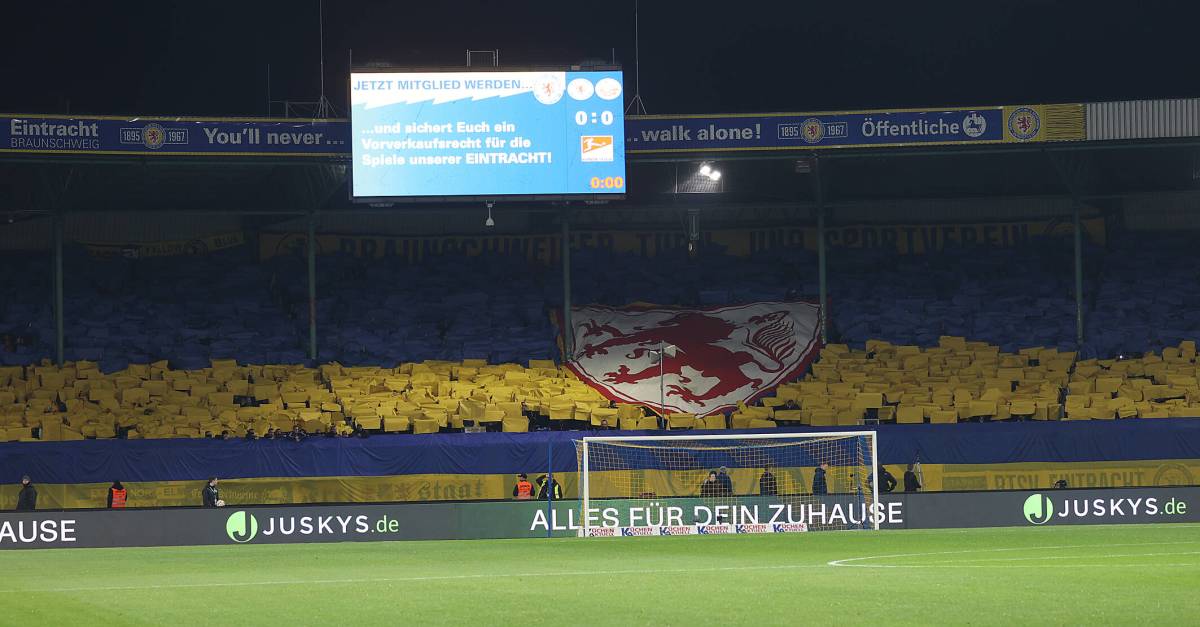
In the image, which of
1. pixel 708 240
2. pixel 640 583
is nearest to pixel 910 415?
pixel 708 240

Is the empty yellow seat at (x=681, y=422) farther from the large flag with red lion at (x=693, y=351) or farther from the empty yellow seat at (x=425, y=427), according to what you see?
the empty yellow seat at (x=425, y=427)

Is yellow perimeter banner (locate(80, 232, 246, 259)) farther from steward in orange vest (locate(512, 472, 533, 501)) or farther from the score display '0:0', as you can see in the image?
steward in orange vest (locate(512, 472, 533, 501))

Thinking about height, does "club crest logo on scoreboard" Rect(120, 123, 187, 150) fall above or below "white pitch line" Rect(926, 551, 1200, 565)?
above

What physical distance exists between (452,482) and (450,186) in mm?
6797

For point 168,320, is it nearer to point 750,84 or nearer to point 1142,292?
point 750,84

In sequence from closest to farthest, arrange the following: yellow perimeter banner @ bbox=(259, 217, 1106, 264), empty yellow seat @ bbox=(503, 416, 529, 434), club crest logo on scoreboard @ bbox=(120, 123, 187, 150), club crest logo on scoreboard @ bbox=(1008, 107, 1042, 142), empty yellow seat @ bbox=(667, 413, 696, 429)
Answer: empty yellow seat @ bbox=(503, 416, 529, 434) → club crest logo on scoreboard @ bbox=(120, 123, 187, 150) → empty yellow seat @ bbox=(667, 413, 696, 429) → club crest logo on scoreboard @ bbox=(1008, 107, 1042, 142) → yellow perimeter banner @ bbox=(259, 217, 1106, 264)

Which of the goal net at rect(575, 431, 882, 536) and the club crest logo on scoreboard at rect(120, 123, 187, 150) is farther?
the club crest logo on scoreboard at rect(120, 123, 187, 150)

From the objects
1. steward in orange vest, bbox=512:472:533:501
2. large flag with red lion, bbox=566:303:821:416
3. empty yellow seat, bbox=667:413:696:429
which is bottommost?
steward in orange vest, bbox=512:472:533:501

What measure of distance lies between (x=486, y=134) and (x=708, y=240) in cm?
1244

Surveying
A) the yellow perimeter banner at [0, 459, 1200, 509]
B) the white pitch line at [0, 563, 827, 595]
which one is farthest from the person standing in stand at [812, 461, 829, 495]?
the white pitch line at [0, 563, 827, 595]

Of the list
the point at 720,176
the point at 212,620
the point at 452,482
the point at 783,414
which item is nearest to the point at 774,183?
the point at 720,176

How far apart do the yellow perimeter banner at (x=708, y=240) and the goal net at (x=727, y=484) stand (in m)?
12.3

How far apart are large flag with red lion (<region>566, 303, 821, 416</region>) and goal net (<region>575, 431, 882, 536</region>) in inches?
169

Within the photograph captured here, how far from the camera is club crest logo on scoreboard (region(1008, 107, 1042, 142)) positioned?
3597cm
